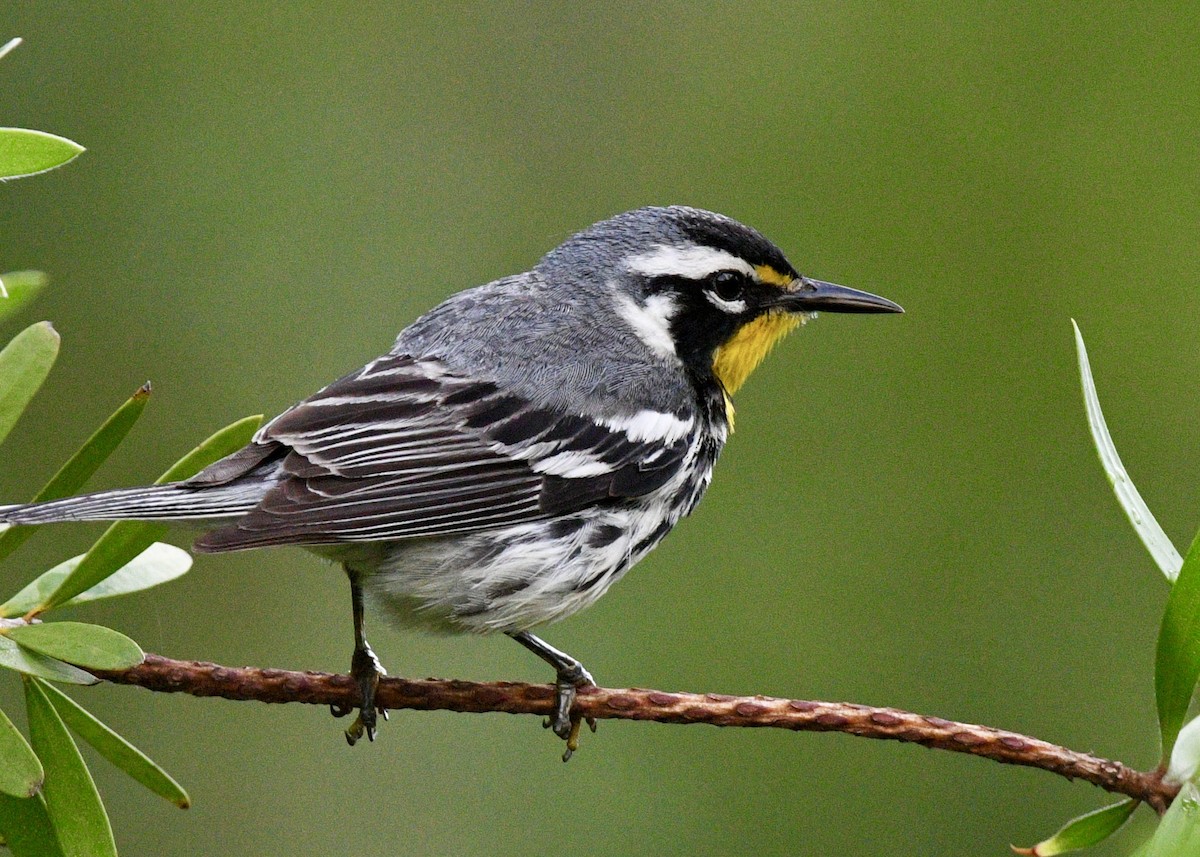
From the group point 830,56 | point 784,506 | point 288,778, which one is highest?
point 830,56

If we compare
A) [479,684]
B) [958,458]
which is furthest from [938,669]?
[479,684]

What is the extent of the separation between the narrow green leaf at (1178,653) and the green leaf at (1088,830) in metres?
0.10

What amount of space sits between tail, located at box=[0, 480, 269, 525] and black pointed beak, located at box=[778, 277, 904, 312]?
5.68ft

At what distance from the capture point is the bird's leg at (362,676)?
2.74 meters

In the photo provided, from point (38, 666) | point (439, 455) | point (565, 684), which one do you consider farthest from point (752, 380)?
point (38, 666)

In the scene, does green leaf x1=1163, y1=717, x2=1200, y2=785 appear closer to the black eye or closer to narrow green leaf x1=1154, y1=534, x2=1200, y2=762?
narrow green leaf x1=1154, y1=534, x2=1200, y2=762

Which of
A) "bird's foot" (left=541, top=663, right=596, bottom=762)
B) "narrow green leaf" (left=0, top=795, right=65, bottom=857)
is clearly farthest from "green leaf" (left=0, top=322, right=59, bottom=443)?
"bird's foot" (left=541, top=663, right=596, bottom=762)

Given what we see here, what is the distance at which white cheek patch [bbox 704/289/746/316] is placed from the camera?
13.2ft

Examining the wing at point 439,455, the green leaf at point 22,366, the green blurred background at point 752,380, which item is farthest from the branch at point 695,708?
the green blurred background at point 752,380

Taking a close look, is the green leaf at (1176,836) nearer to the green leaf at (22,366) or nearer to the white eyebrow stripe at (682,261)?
the green leaf at (22,366)

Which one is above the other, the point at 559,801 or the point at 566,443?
the point at 566,443

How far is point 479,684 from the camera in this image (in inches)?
102

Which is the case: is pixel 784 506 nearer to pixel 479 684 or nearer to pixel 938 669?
pixel 938 669

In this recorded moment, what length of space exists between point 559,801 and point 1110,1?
4680 mm
